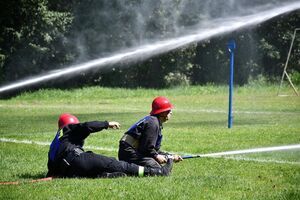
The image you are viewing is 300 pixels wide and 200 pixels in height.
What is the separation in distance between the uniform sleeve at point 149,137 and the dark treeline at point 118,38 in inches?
1071

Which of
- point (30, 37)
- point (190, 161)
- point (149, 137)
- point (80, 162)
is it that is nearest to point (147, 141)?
point (149, 137)

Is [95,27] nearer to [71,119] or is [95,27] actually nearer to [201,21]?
[201,21]

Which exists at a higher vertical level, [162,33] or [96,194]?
[162,33]

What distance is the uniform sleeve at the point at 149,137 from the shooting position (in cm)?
845

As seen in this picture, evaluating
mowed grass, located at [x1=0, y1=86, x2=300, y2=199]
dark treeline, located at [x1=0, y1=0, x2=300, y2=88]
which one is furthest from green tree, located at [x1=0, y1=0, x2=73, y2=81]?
mowed grass, located at [x1=0, y1=86, x2=300, y2=199]

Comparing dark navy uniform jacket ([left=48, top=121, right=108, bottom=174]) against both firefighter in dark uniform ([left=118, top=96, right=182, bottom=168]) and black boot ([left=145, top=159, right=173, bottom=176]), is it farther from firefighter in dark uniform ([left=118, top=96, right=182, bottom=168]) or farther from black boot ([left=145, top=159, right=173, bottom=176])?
black boot ([left=145, top=159, right=173, bottom=176])

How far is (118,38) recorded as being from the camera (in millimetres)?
40812

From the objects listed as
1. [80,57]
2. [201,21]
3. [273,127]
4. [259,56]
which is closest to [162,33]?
[201,21]

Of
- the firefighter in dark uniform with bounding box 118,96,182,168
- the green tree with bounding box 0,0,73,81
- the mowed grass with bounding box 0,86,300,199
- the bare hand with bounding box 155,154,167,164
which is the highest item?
the green tree with bounding box 0,0,73,81

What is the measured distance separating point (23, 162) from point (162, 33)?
106 ft

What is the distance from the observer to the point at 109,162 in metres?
8.47

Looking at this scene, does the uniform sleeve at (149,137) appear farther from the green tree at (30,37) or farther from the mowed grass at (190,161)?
the green tree at (30,37)

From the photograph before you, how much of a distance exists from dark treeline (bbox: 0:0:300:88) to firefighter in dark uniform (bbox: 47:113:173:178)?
2686cm

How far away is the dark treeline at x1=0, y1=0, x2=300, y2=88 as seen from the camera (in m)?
35.8
